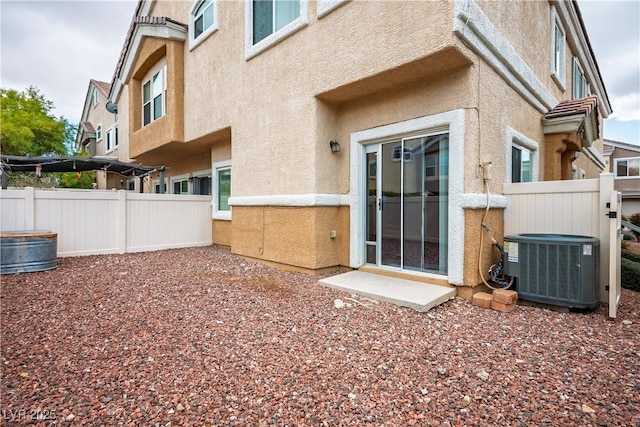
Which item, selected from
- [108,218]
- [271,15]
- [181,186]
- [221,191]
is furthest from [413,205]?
[181,186]

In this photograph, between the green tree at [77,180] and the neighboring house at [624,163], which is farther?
the green tree at [77,180]

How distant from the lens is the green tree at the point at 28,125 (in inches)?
1002

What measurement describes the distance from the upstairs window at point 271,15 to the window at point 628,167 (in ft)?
98.3

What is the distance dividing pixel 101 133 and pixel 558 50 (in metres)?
26.3

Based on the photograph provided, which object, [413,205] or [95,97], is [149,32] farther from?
[95,97]

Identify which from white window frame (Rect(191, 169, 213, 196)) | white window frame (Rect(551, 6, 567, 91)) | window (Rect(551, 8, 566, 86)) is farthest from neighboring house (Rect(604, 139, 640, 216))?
white window frame (Rect(191, 169, 213, 196))

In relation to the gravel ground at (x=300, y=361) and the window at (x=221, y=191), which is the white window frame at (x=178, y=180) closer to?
the window at (x=221, y=191)

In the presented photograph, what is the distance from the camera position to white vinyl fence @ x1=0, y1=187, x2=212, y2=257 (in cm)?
741

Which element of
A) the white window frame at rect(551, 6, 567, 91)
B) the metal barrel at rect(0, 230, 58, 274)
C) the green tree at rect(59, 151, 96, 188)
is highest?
the white window frame at rect(551, 6, 567, 91)

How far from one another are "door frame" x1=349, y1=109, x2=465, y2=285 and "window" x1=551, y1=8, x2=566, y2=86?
224 inches

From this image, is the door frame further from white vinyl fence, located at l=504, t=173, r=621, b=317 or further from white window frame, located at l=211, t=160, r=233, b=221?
white window frame, located at l=211, t=160, r=233, b=221

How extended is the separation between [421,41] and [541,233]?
3739mm

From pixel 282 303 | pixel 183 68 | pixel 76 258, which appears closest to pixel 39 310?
pixel 282 303

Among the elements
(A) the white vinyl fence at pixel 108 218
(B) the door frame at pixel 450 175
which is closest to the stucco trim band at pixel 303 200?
(B) the door frame at pixel 450 175
